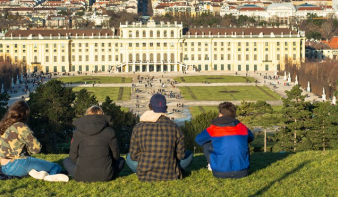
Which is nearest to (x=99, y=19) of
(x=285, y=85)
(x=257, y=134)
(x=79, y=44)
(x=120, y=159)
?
(x=79, y=44)

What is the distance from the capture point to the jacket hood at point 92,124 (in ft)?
38.0

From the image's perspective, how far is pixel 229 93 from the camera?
63938mm

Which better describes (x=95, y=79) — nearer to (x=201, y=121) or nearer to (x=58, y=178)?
(x=201, y=121)

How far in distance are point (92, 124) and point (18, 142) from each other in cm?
117

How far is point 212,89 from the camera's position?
224 feet

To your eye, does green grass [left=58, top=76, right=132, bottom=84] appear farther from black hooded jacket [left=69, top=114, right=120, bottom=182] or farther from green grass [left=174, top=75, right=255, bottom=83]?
black hooded jacket [left=69, top=114, right=120, bottom=182]

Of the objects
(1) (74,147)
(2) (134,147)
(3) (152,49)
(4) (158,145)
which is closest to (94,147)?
(1) (74,147)

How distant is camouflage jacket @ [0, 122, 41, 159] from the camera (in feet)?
38.2

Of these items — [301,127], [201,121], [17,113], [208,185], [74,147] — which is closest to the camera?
[208,185]

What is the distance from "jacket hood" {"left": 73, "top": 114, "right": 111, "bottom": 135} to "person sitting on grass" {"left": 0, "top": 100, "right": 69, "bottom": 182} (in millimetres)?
699

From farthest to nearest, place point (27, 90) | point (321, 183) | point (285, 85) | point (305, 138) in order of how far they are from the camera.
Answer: point (285, 85)
point (27, 90)
point (305, 138)
point (321, 183)

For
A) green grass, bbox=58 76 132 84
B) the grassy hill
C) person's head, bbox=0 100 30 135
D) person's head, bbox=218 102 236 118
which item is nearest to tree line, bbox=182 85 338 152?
the grassy hill

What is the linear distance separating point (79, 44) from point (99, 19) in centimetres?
5692

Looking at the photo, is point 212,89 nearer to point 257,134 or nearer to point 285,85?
point 285,85
